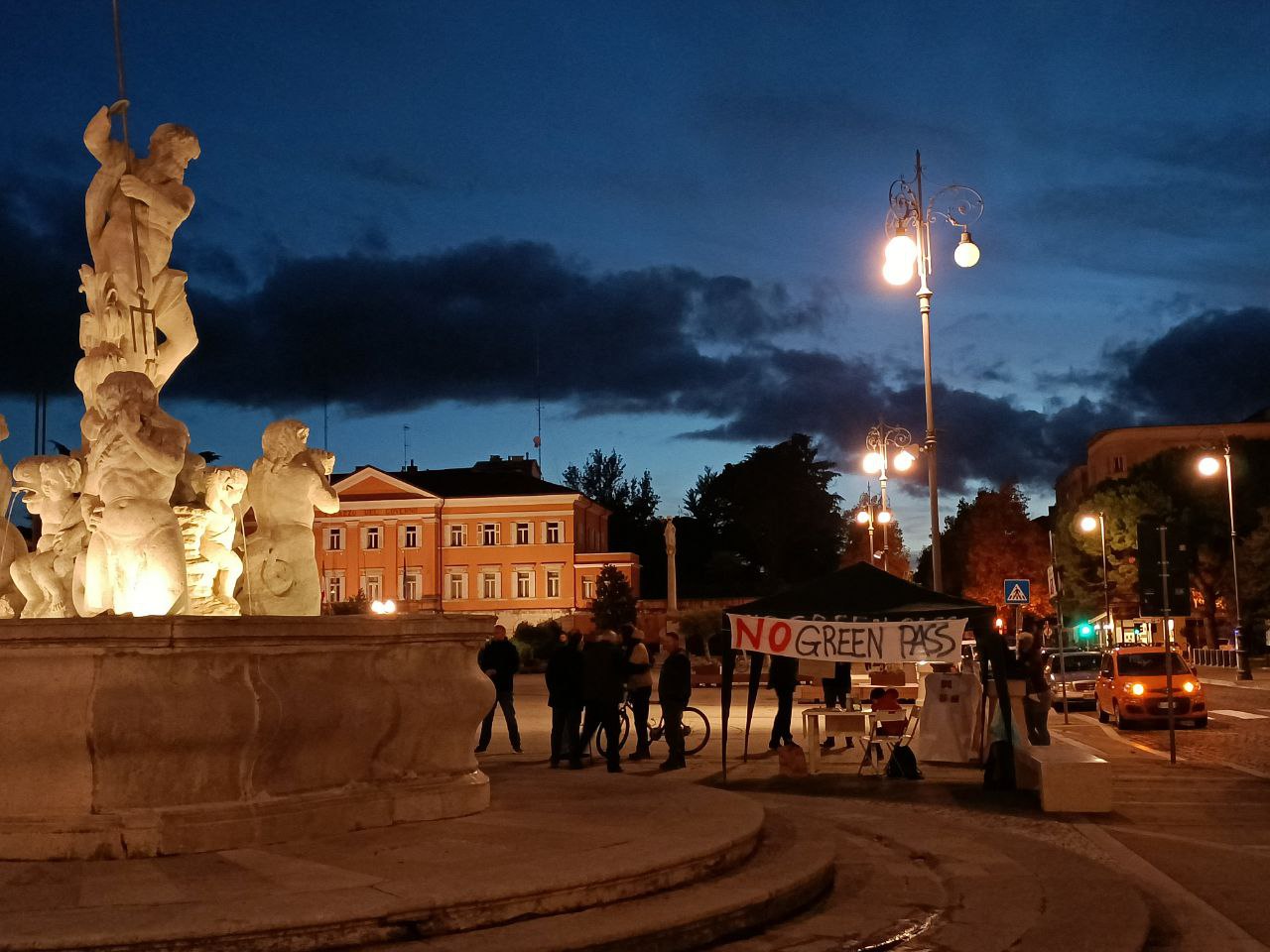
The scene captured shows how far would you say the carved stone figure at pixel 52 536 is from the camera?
33.4 feet

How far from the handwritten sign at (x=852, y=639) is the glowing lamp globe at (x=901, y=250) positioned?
7.33 m

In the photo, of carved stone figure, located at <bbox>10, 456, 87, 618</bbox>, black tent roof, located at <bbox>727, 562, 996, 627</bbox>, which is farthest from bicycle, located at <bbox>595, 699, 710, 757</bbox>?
carved stone figure, located at <bbox>10, 456, 87, 618</bbox>

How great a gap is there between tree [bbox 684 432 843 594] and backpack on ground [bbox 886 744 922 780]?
274 ft

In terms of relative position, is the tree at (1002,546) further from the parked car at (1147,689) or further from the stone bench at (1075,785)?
the stone bench at (1075,785)

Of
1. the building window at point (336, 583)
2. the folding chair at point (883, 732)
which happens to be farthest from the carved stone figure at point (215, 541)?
the building window at point (336, 583)

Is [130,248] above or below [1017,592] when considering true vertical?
above

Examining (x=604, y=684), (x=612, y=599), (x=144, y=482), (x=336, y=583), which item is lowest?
(x=604, y=684)

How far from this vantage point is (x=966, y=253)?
67.5 feet

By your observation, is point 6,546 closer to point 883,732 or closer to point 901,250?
point 883,732

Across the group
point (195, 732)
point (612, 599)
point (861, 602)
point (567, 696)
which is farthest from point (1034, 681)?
point (612, 599)

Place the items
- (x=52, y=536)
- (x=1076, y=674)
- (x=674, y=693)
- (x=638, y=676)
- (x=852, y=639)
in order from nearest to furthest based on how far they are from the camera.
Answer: (x=52, y=536)
(x=852, y=639)
(x=674, y=693)
(x=638, y=676)
(x=1076, y=674)

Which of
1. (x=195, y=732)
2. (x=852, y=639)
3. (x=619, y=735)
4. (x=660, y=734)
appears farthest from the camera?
(x=660, y=734)

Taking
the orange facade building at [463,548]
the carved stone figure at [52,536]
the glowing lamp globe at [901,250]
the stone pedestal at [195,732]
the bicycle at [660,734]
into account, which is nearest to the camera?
the stone pedestal at [195,732]

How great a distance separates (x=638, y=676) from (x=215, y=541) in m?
6.95
